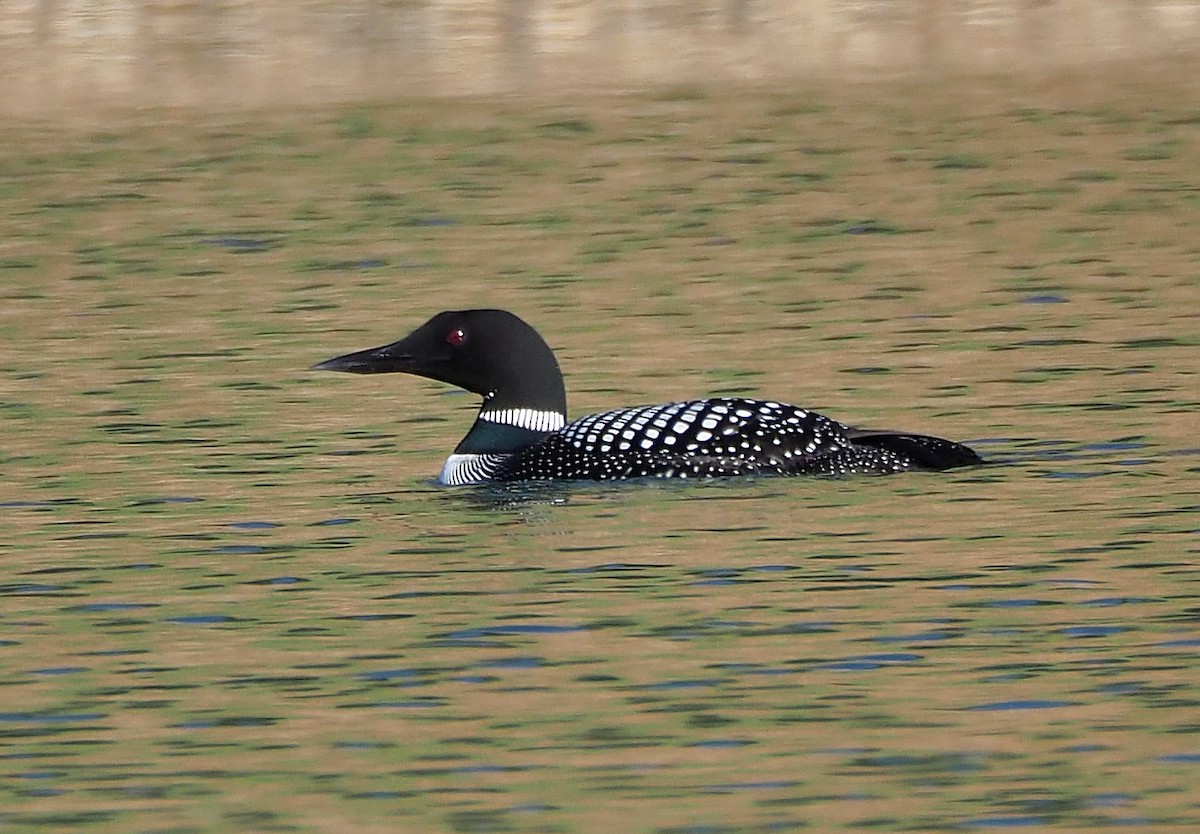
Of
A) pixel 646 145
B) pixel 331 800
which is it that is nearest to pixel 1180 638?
pixel 331 800

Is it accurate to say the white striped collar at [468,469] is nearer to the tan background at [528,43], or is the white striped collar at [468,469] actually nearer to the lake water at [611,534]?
the lake water at [611,534]

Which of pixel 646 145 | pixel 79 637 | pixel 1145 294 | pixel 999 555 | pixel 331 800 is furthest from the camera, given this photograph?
pixel 646 145

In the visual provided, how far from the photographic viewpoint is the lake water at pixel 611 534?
6.46 metres

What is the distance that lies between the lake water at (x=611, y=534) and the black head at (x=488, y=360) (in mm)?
435

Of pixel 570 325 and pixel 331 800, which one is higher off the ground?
pixel 331 800

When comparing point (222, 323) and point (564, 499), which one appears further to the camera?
point (222, 323)

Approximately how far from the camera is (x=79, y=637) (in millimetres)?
7934

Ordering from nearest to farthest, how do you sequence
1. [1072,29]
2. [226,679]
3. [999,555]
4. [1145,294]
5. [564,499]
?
[226,679] → [999,555] → [564,499] → [1145,294] → [1072,29]

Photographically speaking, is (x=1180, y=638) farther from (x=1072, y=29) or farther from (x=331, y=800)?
(x=1072, y=29)

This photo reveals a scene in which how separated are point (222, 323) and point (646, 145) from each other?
7.38m

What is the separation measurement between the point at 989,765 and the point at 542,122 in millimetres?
16450

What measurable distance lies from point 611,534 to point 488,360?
1532 millimetres

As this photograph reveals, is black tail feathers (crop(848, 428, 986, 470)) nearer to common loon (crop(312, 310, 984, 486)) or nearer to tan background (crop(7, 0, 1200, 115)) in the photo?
common loon (crop(312, 310, 984, 486))

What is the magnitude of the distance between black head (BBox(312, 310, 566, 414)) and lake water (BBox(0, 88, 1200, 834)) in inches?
17.1
